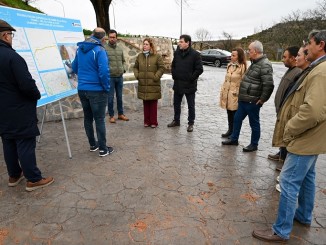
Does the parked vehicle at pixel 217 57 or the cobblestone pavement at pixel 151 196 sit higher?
the cobblestone pavement at pixel 151 196

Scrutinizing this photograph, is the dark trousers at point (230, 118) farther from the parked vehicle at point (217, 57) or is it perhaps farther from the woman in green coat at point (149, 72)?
the parked vehicle at point (217, 57)

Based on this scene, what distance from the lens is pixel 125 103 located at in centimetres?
702

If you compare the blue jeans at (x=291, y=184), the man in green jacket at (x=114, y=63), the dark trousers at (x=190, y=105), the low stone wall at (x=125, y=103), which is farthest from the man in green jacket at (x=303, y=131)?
the low stone wall at (x=125, y=103)

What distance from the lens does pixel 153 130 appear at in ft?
18.2

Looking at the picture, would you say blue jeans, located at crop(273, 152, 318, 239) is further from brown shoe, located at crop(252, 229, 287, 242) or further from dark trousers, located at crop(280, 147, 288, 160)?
dark trousers, located at crop(280, 147, 288, 160)

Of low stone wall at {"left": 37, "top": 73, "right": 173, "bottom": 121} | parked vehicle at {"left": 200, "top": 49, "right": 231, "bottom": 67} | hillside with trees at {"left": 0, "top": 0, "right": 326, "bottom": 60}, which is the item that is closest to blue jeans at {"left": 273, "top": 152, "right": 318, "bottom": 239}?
low stone wall at {"left": 37, "top": 73, "right": 173, "bottom": 121}

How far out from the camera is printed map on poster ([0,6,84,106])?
3.36 meters

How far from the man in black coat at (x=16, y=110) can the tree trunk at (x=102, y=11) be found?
35.6ft

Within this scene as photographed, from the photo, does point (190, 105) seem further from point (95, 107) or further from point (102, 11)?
point (102, 11)

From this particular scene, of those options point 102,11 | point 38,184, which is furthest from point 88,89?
point 102,11

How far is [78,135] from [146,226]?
121 inches

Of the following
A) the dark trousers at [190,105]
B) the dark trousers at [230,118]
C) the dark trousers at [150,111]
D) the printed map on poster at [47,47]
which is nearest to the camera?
the printed map on poster at [47,47]

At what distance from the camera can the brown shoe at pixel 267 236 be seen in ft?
7.92

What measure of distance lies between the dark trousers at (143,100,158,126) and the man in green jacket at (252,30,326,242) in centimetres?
335
